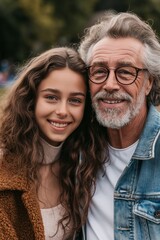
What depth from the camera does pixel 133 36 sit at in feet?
11.4

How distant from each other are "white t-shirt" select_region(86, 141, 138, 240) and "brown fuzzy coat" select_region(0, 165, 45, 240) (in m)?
0.45

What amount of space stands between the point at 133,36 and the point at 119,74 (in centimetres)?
34

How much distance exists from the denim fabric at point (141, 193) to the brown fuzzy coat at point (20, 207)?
571mm

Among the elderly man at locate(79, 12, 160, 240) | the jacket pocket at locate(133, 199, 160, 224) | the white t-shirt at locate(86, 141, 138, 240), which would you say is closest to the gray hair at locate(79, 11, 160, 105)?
the elderly man at locate(79, 12, 160, 240)

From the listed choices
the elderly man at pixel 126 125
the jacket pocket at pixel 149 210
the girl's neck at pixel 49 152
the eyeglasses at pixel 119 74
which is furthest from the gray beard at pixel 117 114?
the jacket pocket at pixel 149 210

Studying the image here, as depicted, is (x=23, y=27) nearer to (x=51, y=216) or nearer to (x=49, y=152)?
(x=49, y=152)

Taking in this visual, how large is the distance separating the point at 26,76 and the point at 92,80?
497 mm

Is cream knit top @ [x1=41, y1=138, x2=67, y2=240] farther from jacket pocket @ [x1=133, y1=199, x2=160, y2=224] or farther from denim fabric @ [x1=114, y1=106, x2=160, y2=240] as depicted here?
jacket pocket @ [x1=133, y1=199, x2=160, y2=224]

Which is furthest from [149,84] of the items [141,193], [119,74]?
[141,193]

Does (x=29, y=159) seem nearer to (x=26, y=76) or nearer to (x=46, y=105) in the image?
(x=46, y=105)

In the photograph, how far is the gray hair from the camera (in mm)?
3490

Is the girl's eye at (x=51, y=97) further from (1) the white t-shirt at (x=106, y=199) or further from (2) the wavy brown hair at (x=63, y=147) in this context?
(1) the white t-shirt at (x=106, y=199)

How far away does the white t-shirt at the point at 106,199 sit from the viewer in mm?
3373

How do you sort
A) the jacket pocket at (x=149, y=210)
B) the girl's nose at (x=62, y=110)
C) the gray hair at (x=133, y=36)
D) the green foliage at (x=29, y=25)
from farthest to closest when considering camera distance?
the green foliage at (x=29, y=25) → the gray hair at (x=133, y=36) → the girl's nose at (x=62, y=110) → the jacket pocket at (x=149, y=210)
